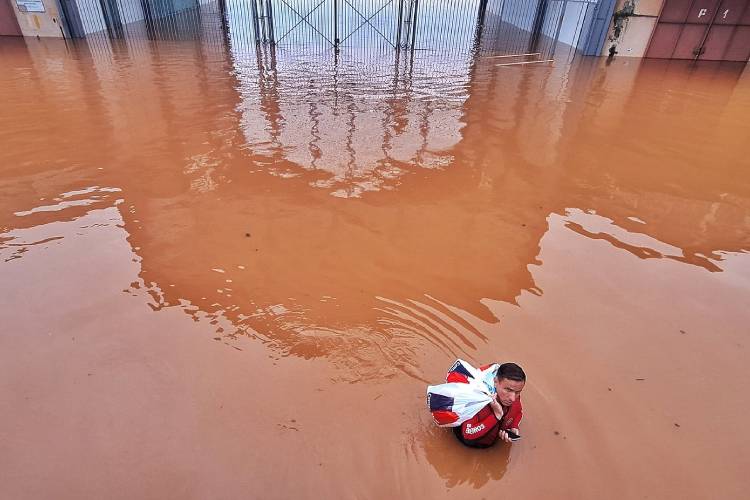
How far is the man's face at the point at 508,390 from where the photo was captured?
2.93 meters

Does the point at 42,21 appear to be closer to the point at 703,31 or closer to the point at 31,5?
the point at 31,5

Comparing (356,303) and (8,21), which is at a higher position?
(8,21)

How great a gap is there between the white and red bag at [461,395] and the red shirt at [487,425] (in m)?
0.05

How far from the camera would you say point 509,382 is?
2.94 m

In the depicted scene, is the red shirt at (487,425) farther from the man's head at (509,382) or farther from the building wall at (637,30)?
the building wall at (637,30)

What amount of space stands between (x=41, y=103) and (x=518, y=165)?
10475mm

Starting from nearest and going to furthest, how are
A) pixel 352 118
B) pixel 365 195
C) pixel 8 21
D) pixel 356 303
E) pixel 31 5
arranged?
1. pixel 356 303
2. pixel 365 195
3. pixel 352 118
4. pixel 31 5
5. pixel 8 21

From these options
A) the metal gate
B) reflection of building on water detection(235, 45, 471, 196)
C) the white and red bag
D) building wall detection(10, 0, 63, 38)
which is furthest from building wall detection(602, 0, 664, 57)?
building wall detection(10, 0, 63, 38)

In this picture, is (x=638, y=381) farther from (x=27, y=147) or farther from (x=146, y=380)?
(x=27, y=147)

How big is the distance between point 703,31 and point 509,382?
22.2 metres

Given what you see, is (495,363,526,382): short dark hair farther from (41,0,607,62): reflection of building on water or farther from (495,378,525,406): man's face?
(41,0,607,62): reflection of building on water

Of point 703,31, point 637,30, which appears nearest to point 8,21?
point 637,30

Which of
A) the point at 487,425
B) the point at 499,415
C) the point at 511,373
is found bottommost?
the point at 487,425

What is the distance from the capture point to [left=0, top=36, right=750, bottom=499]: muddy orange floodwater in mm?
3285
